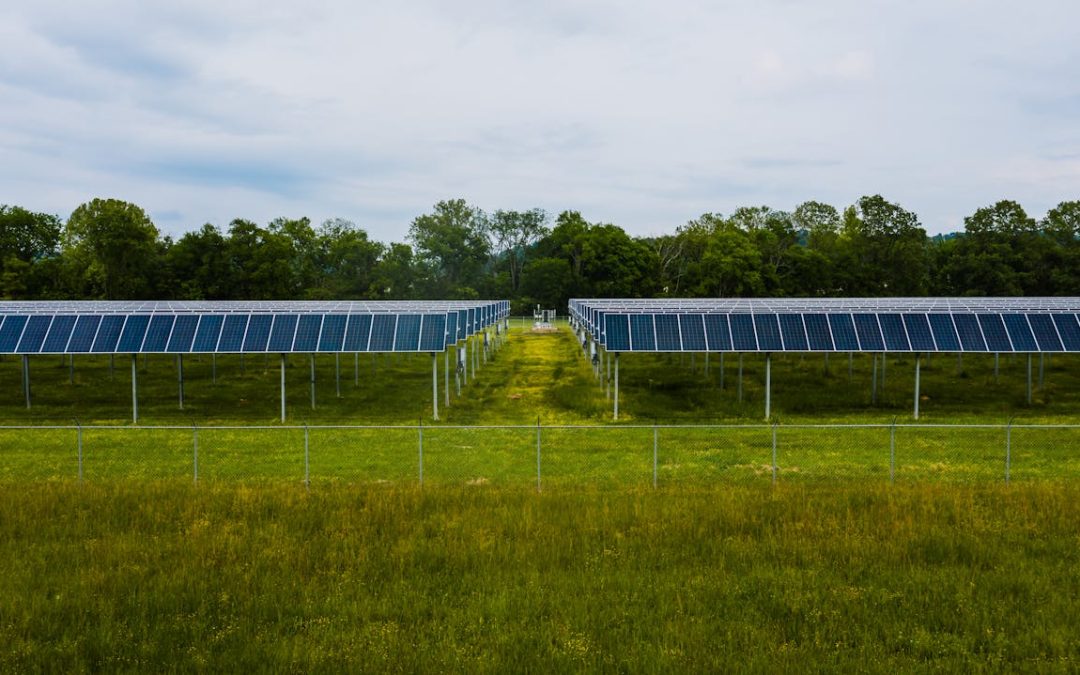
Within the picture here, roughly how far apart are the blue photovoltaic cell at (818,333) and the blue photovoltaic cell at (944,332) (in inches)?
163

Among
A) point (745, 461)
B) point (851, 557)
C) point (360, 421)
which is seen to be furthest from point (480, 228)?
point (851, 557)

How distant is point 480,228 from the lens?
123375mm

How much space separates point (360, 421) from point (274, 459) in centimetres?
690

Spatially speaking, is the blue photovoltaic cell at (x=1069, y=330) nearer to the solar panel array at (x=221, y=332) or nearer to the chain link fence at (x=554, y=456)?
the chain link fence at (x=554, y=456)

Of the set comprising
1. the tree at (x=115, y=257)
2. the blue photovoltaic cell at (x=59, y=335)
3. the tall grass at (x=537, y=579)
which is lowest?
the tall grass at (x=537, y=579)

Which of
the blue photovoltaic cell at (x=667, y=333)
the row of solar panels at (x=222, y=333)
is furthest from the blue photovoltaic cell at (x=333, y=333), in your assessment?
the blue photovoltaic cell at (x=667, y=333)

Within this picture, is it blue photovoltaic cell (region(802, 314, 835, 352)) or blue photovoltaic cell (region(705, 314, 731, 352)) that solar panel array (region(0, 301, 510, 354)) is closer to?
blue photovoltaic cell (region(705, 314, 731, 352))

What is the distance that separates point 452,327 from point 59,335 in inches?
631

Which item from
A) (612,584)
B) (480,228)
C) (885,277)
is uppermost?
(480,228)

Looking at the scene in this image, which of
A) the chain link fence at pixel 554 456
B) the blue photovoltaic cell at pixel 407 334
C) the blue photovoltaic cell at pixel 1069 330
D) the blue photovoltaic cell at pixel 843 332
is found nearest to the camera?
the chain link fence at pixel 554 456

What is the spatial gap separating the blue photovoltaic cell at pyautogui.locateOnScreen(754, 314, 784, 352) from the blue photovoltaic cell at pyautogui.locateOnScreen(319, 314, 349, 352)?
16857 millimetres

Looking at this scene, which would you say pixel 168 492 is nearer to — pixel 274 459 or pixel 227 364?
pixel 274 459

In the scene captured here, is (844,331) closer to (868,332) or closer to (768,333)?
(868,332)

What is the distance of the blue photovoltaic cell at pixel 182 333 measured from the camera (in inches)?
1254
